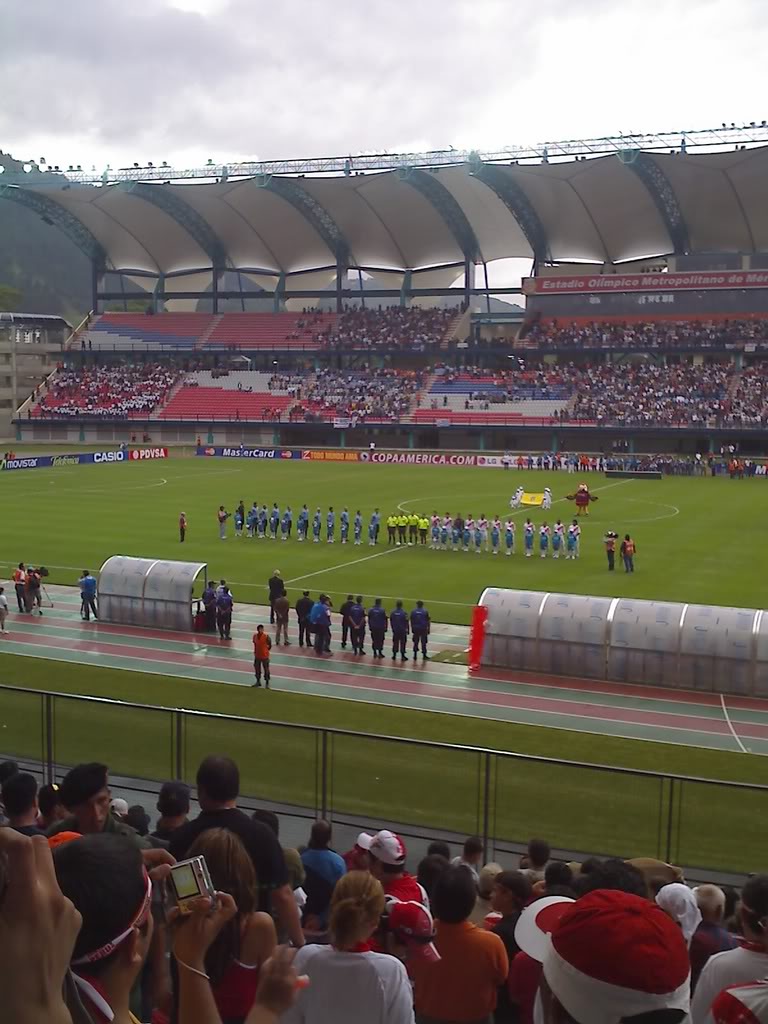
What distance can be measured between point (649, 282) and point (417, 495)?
41.6 m

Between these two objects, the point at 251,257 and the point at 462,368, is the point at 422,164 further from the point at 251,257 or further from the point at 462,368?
the point at 251,257

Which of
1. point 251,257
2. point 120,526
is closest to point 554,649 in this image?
point 120,526

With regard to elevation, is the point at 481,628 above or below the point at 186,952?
below

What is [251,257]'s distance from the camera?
91812mm

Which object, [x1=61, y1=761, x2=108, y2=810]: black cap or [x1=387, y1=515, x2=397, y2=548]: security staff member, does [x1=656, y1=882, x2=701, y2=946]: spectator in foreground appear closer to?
[x1=61, y1=761, x2=108, y2=810]: black cap

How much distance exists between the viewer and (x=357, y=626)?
21406 mm

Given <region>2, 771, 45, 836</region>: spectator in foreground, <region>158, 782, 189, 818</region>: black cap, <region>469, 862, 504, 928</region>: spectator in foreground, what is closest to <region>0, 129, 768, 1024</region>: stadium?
<region>469, 862, 504, 928</region>: spectator in foreground

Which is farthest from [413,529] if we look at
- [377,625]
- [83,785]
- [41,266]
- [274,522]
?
[41,266]

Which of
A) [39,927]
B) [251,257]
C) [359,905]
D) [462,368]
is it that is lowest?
[359,905]

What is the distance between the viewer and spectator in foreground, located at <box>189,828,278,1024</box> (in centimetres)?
357

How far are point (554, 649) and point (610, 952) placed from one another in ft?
58.0

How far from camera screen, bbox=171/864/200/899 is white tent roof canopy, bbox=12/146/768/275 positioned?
238 ft

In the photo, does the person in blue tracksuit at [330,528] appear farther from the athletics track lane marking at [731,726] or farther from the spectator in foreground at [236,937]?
the spectator in foreground at [236,937]

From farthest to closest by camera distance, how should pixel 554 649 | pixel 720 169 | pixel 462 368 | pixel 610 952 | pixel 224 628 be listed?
pixel 462 368
pixel 720 169
pixel 224 628
pixel 554 649
pixel 610 952
